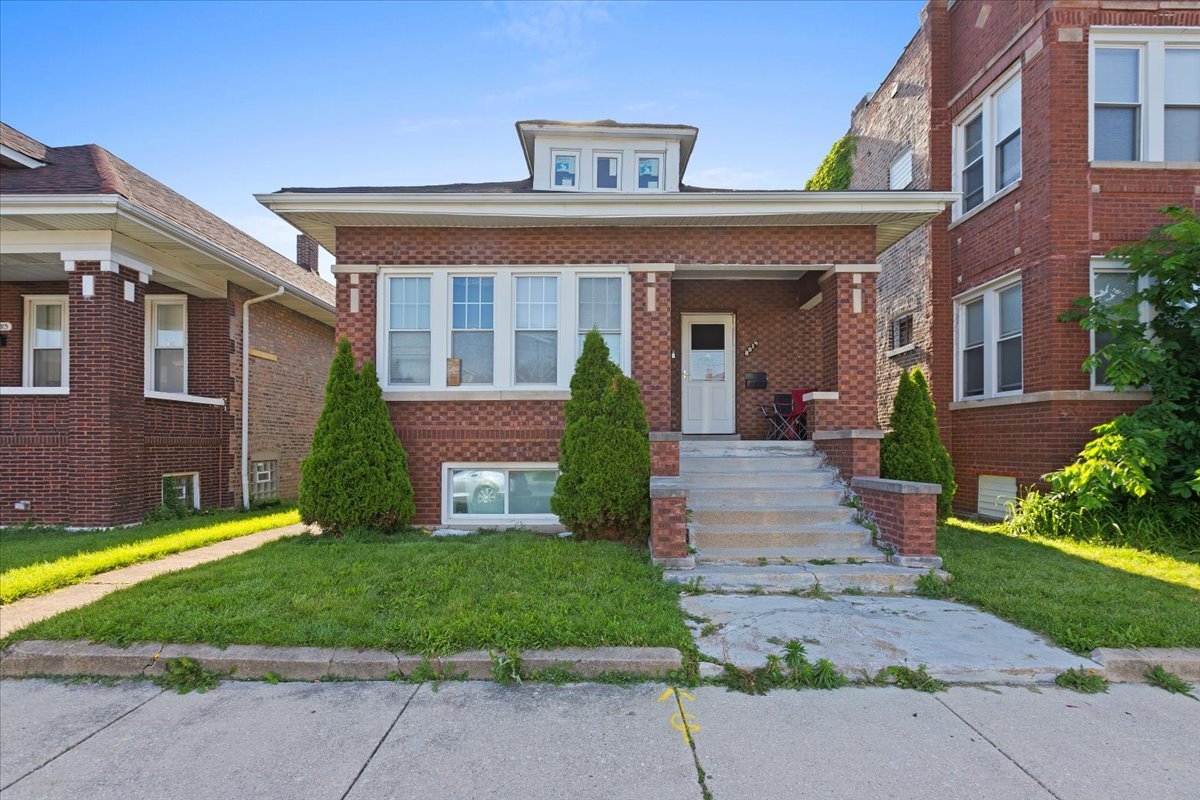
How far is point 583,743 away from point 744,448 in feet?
17.4

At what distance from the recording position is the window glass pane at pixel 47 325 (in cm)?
989

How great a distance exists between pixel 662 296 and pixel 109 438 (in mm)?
7570

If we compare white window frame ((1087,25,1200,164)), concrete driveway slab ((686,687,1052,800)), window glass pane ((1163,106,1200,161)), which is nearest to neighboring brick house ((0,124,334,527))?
concrete driveway slab ((686,687,1052,800))

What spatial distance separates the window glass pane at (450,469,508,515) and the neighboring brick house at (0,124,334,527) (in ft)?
15.2

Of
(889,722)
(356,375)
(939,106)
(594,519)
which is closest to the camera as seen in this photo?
(889,722)

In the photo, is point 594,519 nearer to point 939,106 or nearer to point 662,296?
point 662,296

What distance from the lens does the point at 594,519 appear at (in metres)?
6.81

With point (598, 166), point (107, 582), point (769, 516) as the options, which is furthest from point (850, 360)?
point (107, 582)

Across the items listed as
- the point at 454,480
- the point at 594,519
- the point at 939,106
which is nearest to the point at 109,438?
the point at 454,480

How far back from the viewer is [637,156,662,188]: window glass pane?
33.7ft

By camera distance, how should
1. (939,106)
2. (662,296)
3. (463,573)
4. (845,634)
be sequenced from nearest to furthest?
(845,634), (463,573), (662,296), (939,106)

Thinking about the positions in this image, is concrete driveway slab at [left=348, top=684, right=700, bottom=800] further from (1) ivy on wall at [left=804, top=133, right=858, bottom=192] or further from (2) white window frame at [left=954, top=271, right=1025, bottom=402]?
(1) ivy on wall at [left=804, top=133, right=858, bottom=192]

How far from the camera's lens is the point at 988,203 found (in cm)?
938

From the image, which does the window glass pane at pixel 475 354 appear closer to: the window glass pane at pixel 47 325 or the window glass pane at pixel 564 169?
the window glass pane at pixel 564 169
